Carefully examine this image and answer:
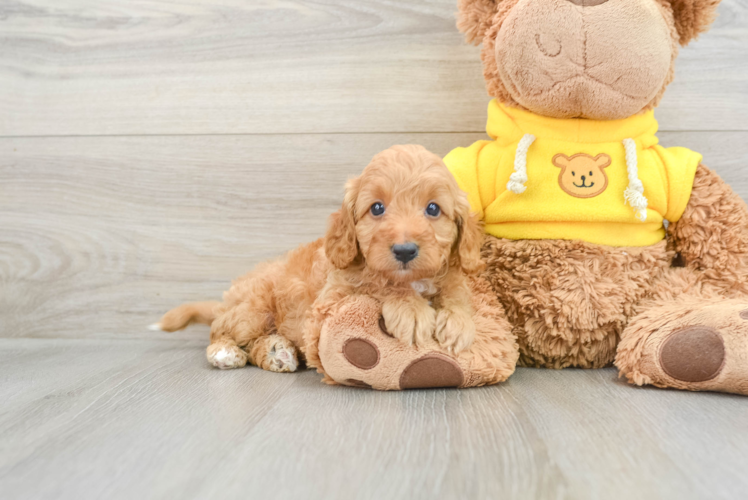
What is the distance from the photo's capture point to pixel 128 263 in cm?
192

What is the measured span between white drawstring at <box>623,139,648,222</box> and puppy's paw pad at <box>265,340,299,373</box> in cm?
92

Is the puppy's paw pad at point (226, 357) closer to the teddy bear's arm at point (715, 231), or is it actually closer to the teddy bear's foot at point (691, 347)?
the teddy bear's foot at point (691, 347)

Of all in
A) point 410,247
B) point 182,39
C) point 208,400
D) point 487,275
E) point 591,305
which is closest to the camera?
point 410,247

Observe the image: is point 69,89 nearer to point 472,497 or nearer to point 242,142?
point 242,142

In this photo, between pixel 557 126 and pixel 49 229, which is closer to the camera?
pixel 557 126

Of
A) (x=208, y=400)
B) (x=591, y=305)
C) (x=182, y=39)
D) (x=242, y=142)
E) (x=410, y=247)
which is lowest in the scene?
(x=208, y=400)

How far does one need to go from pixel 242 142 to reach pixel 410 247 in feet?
3.16

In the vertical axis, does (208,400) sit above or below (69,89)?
below

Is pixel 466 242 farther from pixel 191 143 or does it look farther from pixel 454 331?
pixel 191 143

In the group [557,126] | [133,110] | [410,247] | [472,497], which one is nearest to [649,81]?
[557,126]

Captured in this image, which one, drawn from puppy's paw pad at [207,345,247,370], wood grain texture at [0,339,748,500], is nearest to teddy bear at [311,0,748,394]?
wood grain texture at [0,339,748,500]

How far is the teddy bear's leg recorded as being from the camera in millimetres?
1196

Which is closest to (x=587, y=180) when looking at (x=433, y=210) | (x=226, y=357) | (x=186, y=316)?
(x=433, y=210)

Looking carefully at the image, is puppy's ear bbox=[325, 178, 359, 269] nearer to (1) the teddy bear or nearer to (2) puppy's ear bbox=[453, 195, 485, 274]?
(1) the teddy bear
